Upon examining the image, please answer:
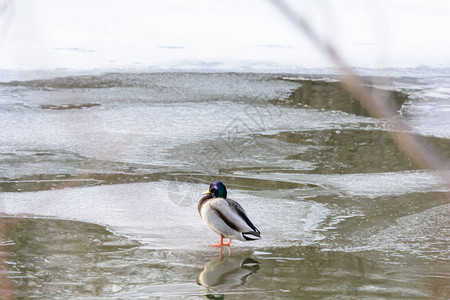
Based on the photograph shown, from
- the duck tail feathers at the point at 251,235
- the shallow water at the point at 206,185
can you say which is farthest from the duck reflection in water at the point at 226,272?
the duck tail feathers at the point at 251,235

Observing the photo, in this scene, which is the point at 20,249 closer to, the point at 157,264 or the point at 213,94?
the point at 157,264

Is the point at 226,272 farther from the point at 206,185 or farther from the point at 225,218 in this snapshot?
the point at 206,185

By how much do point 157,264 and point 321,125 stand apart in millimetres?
A: 4206

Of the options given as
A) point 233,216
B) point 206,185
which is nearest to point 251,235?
point 233,216

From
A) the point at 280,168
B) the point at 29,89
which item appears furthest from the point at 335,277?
the point at 29,89

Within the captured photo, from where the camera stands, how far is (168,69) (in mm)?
10523

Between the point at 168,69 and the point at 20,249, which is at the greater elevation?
the point at 168,69

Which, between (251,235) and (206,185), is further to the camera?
(206,185)

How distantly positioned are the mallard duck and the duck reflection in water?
0.47 ft

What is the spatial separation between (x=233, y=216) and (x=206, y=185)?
1.54m

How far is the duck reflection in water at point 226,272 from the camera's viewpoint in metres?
3.23

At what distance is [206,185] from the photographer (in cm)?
536

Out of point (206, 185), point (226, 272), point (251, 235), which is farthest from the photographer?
point (206, 185)

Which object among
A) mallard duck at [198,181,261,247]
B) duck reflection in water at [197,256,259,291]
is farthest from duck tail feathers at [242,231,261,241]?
duck reflection in water at [197,256,259,291]
